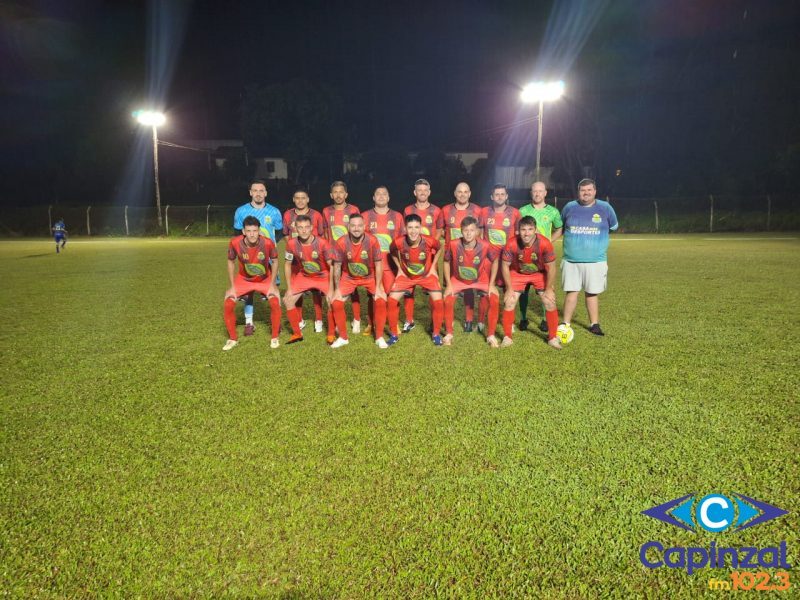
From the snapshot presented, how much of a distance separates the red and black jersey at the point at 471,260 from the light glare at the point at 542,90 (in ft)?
69.2

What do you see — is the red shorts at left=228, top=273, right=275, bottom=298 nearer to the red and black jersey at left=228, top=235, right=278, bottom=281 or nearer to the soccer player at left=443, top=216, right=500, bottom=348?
the red and black jersey at left=228, top=235, right=278, bottom=281

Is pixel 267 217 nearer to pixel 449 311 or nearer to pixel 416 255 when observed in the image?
pixel 416 255

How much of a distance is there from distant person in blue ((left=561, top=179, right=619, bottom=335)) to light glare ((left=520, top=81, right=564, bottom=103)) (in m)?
20.5

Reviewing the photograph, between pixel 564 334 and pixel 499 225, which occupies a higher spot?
pixel 499 225

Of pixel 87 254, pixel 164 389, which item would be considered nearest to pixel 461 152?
pixel 87 254

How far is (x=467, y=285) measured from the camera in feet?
20.1

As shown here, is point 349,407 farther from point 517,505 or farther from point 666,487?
point 666,487

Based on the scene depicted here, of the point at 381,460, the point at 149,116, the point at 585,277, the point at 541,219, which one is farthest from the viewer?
the point at 149,116

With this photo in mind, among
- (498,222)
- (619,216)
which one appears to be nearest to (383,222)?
(498,222)

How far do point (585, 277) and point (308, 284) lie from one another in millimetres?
3562

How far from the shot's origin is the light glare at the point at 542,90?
2405 cm

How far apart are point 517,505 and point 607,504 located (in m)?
0.47

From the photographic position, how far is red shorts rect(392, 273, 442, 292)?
19.8 ft

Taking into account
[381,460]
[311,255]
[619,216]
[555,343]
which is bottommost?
[381,460]
